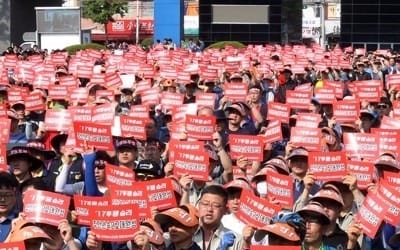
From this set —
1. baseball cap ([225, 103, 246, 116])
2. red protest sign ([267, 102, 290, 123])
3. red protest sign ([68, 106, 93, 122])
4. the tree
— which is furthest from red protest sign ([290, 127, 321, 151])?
the tree

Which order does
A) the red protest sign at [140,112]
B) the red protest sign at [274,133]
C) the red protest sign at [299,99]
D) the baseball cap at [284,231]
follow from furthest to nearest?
1. the red protest sign at [299,99]
2. the red protest sign at [140,112]
3. the red protest sign at [274,133]
4. the baseball cap at [284,231]

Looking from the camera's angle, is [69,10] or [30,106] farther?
[69,10]

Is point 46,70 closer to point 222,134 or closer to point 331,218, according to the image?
point 222,134

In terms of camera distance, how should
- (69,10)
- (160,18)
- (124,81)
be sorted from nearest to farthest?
(124,81)
(69,10)
(160,18)

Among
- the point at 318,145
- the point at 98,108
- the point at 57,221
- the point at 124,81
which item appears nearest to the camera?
the point at 57,221

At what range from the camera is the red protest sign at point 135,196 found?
22.8 ft

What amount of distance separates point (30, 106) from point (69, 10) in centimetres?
2131

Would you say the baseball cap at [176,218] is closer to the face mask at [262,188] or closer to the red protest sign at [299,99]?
the face mask at [262,188]

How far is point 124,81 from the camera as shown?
17266 mm

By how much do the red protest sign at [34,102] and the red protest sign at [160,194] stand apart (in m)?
6.33

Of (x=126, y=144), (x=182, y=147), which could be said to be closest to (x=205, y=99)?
(x=182, y=147)

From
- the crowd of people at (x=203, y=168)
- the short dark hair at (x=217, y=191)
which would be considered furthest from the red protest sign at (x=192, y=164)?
the short dark hair at (x=217, y=191)

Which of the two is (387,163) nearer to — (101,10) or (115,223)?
(115,223)

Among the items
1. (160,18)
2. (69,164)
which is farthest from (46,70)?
(160,18)
